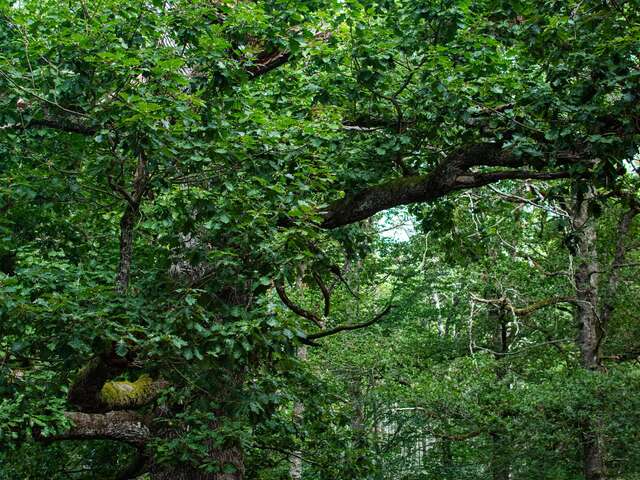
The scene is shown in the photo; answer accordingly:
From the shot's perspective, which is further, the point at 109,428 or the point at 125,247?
the point at 109,428

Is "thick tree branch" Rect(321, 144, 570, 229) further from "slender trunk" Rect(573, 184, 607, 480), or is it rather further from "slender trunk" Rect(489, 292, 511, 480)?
"slender trunk" Rect(573, 184, 607, 480)

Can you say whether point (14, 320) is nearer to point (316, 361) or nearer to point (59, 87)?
point (59, 87)

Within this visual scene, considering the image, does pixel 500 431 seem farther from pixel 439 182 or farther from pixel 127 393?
pixel 127 393

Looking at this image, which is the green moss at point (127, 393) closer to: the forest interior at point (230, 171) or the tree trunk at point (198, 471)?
the forest interior at point (230, 171)

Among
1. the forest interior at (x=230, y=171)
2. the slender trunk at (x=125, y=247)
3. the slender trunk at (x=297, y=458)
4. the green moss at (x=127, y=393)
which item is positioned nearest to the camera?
the forest interior at (x=230, y=171)

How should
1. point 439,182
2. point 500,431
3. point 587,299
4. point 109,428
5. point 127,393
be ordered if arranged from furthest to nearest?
point 587,299 → point 500,431 → point 127,393 → point 439,182 → point 109,428

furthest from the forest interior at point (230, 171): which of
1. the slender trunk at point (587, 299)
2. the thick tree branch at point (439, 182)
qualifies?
the slender trunk at point (587, 299)

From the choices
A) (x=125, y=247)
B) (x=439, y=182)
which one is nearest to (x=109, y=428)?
(x=125, y=247)

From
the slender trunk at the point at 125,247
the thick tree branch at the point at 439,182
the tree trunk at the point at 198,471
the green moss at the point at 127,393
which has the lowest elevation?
the tree trunk at the point at 198,471

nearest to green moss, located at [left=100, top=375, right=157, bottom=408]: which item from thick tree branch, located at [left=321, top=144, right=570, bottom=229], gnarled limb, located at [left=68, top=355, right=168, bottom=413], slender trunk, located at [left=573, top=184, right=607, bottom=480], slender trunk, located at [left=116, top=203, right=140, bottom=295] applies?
gnarled limb, located at [left=68, top=355, right=168, bottom=413]

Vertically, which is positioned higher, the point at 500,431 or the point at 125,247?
the point at 125,247

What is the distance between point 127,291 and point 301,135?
2.15 m

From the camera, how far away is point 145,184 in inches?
273

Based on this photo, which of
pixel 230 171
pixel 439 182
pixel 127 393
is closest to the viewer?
pixel 230 171
